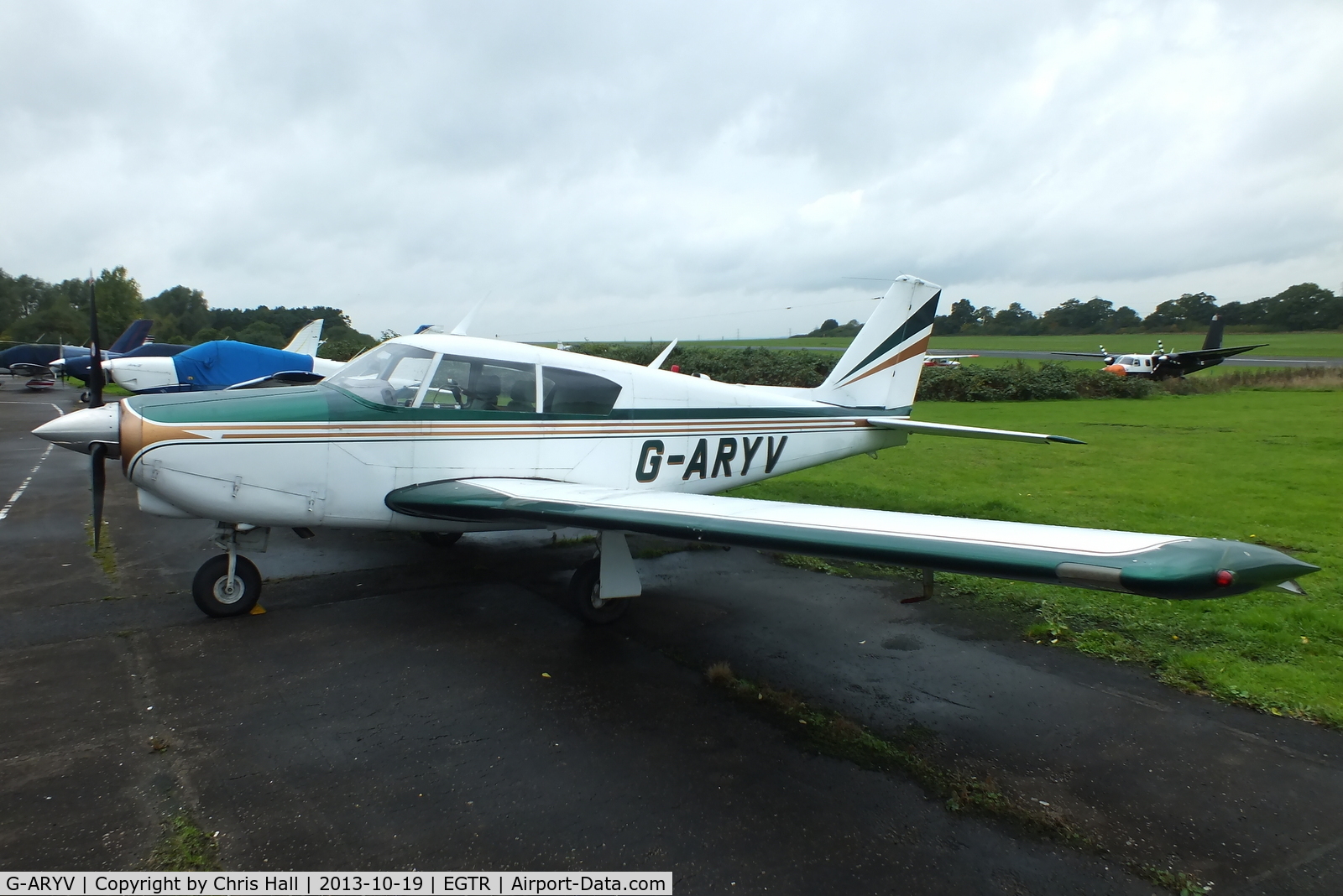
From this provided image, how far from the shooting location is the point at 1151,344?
5512cm

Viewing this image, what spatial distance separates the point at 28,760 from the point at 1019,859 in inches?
181

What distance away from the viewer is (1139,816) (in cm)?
314

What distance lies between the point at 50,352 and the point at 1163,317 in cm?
10412

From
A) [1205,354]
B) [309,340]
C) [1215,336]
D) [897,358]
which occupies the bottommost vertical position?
[897,358]

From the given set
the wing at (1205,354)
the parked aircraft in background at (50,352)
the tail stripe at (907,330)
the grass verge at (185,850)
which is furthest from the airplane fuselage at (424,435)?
the wing at (1205,354)

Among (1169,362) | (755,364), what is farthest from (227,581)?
(1169,362)

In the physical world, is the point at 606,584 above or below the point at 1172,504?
below

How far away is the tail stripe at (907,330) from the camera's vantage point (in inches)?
328

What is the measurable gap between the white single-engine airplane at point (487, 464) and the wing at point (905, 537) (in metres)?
0.02

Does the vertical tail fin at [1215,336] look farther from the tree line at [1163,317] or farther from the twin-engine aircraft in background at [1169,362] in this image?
the tree line at [1163,317]

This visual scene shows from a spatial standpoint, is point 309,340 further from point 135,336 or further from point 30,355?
point 30,355

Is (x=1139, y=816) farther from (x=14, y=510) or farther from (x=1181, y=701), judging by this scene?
(x=14, y=510)

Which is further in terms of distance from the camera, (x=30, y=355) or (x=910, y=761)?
(x=30, y=355)

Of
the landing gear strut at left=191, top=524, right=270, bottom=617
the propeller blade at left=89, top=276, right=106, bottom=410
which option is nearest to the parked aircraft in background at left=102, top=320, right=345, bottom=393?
the propeller blade at left=89, top=276, right=106, bottom=410
